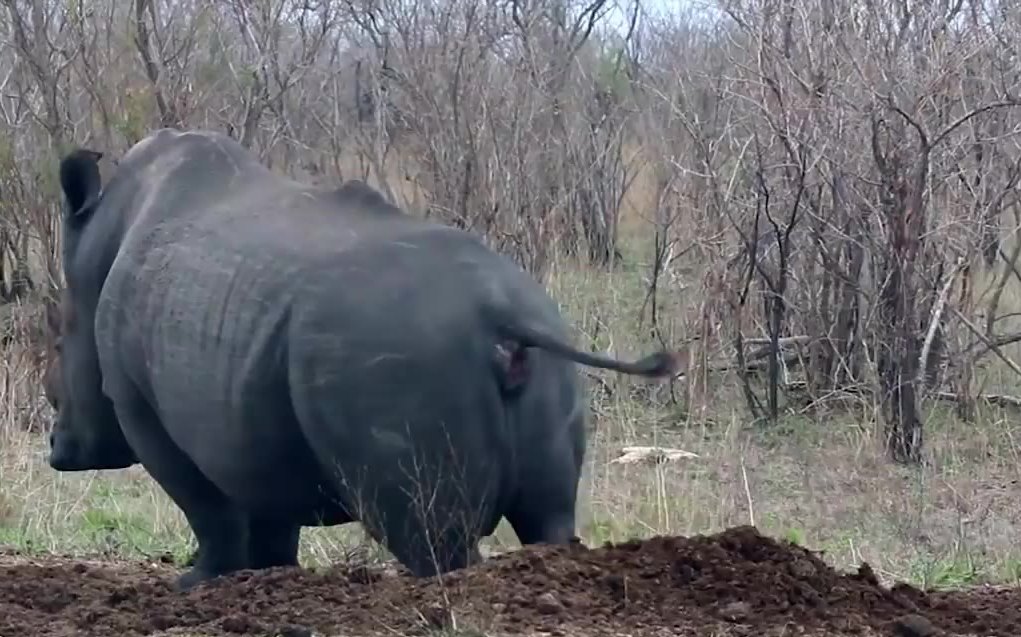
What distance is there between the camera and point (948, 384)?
1097 cm

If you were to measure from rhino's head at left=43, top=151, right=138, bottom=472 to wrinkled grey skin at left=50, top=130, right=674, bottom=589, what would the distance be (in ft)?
1.18

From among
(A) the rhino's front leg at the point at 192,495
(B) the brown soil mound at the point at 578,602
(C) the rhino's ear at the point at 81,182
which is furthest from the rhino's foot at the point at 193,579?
(C) the rhino's ear at the point at 81,182

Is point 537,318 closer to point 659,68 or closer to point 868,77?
point 868,77

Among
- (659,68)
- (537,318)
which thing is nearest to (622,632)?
(537,318)

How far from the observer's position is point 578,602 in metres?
5.19

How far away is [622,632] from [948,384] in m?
6.46

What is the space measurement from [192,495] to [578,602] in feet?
5.24

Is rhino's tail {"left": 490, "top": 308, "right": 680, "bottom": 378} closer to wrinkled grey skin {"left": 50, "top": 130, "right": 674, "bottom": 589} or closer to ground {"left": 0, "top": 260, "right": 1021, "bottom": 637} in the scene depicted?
wrinkled grey skin {"left": 50, "top": 130, "right": 674, "bottom": 589}

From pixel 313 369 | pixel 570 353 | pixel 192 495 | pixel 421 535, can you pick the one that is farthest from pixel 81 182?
pixel 570 353

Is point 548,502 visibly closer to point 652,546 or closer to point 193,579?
point 652,546

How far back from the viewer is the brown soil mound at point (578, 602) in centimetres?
506

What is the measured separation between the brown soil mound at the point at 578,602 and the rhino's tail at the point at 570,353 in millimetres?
633

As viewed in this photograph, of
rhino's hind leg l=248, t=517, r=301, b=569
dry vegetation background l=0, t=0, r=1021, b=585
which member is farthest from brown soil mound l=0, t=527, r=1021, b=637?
dry vegetation background l=0, t=0, r=1021, b=585

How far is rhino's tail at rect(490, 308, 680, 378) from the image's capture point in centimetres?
496
